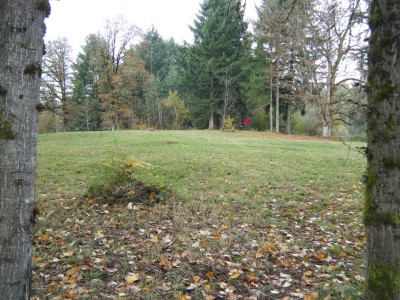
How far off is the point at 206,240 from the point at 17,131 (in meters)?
3.07

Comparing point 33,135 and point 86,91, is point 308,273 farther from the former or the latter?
point 86,91

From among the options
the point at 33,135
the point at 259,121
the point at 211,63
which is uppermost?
the point at 211,63

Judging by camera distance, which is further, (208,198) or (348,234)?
(208,198)

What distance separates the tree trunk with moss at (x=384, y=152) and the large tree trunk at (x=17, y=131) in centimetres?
256

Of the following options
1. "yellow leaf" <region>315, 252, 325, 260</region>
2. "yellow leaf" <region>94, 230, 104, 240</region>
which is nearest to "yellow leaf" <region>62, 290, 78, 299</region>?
"yellow leaf" <region>94, 230, 104, 240</region>

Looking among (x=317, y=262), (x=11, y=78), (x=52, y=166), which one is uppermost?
(x=11, y=78)

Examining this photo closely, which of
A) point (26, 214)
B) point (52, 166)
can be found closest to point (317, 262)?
point (26, 214)

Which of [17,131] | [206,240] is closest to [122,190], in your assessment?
[206,240]

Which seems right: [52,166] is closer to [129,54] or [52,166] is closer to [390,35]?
[390,35]

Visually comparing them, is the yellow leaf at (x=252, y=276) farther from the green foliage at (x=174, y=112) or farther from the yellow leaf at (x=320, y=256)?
the green foliage at (x=174, y=112)

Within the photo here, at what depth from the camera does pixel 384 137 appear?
2158 mm

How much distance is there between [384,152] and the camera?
2.17 meters

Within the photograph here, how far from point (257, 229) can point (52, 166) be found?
7258mm

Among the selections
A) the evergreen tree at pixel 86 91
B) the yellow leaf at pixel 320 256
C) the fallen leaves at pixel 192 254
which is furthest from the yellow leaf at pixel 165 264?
the evergreen tree at pixel 86 91
